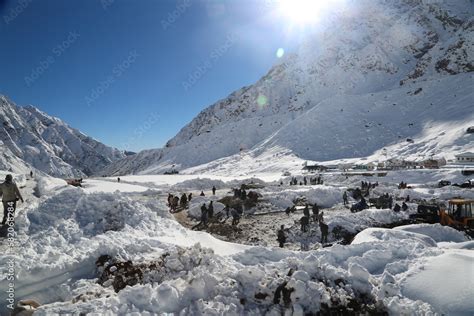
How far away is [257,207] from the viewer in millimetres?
23750

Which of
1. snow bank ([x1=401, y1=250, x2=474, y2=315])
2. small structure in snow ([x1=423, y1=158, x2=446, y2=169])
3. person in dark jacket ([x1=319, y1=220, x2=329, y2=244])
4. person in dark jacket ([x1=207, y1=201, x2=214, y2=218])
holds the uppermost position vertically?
small structure in snow ([x1=423, y1=158, x2=446, y2=169])

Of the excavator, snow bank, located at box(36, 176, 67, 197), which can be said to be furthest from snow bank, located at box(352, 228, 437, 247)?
snow bank, located at box(36, 176, 67, 197)

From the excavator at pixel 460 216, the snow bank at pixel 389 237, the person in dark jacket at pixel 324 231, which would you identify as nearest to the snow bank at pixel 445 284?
the snow bank at pixel 389 237

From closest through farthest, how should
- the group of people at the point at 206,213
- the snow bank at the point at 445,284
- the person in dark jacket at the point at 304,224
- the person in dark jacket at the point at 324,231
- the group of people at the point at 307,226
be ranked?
the snow bank at the point at 445,284 < the group of people at the point at 307,226 < the person in dark jacket at the point at 324,231 < the person in dark jacket at the point at 304,224 < the group of people at the point at 206,213

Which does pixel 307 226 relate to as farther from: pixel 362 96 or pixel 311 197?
pixel 362 96

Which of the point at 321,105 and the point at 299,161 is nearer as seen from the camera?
the point at 299,161

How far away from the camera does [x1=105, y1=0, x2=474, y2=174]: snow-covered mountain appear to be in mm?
78250

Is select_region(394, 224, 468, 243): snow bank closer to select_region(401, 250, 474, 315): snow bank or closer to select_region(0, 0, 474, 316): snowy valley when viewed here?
select_region(0, 0, 474, 316): snowy valley

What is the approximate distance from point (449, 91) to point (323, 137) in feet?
115

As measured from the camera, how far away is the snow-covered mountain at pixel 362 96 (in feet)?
257


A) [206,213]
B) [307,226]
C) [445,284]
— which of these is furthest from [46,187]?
[445,284]

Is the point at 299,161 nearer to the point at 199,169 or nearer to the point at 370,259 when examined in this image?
the point at 199,169

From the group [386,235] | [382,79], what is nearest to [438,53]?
[382,79]

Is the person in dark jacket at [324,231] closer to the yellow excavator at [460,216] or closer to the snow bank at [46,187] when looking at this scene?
the yellow excavator at [460,216]
